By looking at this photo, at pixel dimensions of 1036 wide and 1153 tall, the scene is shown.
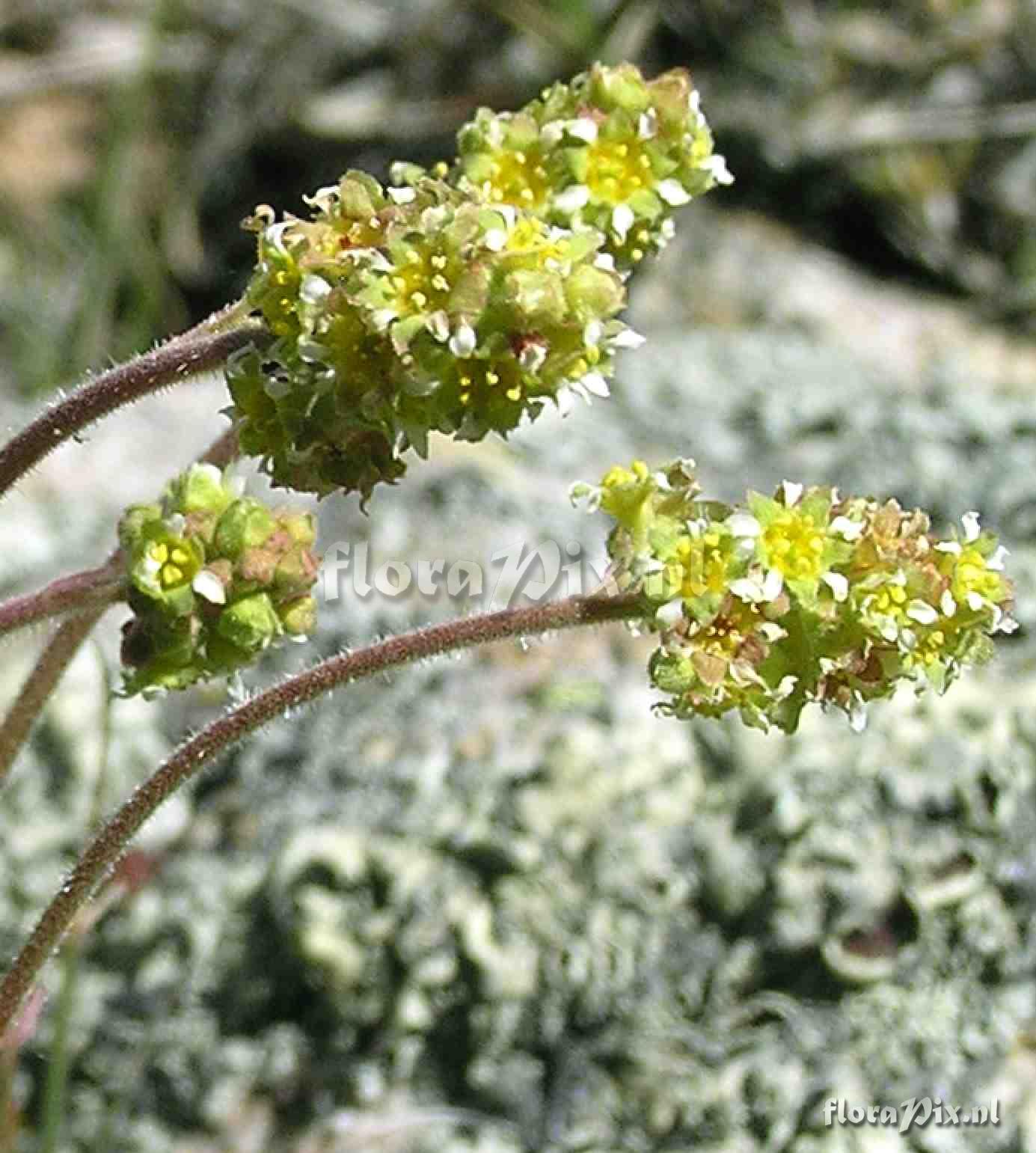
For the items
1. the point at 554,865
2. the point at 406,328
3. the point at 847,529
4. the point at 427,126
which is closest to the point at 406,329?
the point at 406,328

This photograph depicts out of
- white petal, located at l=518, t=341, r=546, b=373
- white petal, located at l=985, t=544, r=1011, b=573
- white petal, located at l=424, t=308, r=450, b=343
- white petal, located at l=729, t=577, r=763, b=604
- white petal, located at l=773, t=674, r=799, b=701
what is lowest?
white petal, located at l=773, t=674, r=799, b=701

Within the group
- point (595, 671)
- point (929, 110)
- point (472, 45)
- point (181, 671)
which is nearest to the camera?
point (181, 671)

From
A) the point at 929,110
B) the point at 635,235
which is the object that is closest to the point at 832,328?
the point at 929,110

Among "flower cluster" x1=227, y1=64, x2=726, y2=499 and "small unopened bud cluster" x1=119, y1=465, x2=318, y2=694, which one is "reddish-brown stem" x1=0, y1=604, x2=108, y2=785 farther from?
"flower cluster" x1=227, y1=64, x2=726, y2=499

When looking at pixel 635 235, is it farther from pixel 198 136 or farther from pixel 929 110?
pixel 198 136

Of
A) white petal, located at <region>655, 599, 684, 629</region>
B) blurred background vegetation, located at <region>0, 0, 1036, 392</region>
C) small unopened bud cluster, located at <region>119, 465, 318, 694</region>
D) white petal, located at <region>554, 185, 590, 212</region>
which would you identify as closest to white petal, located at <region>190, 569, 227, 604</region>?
small unopened bud cluster, located at <region>119, 465, 318, 694</region>

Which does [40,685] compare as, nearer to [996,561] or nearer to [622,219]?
[622,219]
